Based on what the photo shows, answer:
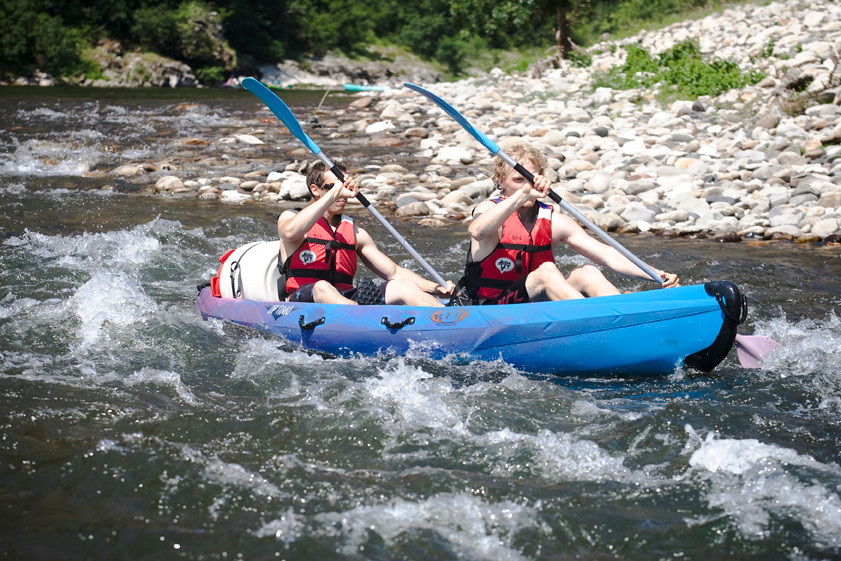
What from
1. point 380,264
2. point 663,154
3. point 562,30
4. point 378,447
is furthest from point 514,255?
Answer: point 562,30

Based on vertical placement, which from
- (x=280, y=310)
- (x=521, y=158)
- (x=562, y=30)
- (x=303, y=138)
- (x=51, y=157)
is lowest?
(x=51, y=157)

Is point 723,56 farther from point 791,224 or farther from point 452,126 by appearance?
point 791,224

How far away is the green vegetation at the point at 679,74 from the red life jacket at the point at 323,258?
A: 8.44 meters

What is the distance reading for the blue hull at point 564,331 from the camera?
355 cm

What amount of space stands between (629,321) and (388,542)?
163cm

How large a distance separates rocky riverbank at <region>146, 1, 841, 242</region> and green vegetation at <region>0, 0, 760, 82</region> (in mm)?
2208

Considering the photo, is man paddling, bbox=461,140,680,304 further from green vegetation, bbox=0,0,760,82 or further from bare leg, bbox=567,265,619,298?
green vegetation, bbox=0,0,760,82

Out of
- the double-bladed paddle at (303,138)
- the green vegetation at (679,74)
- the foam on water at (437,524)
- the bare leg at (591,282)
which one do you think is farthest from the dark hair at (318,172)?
the green vegetation at (679,74)

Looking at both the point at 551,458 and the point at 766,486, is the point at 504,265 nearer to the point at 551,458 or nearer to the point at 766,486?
the point at 551,458

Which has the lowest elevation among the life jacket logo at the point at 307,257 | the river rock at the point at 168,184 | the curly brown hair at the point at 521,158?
the river rock at the point at 168,184

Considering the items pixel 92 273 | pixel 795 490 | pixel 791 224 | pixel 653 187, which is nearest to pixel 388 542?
pixel 795 490

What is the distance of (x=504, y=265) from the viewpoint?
4.12m

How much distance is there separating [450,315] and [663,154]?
18.5 feet

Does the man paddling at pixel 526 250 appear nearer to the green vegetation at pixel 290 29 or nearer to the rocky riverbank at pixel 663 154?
the rocky riverbank at pixel 663 154
